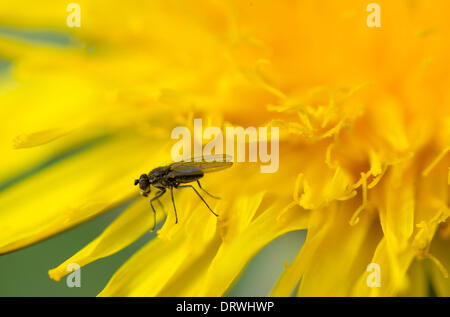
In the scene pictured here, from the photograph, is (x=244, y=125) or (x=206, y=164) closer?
(x=206, y=164)

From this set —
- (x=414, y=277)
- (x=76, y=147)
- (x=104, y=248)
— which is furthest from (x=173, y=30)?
(x=414, y=277)

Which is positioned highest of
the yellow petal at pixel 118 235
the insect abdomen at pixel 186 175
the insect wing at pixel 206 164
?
the insect wing at pixel 206 164

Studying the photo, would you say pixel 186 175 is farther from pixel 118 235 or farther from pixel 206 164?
pixel 118 235

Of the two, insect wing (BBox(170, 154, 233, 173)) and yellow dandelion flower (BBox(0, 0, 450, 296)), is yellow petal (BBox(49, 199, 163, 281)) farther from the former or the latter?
insect wing (BBox(170, 154, 233, 173))

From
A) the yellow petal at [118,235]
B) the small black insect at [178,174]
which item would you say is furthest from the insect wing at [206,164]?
the yellow petal at [118,235]

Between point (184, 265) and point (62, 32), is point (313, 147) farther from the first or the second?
point (62, 32)

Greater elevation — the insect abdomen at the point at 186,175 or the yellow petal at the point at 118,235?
the insect abdomen at the point at 186,175

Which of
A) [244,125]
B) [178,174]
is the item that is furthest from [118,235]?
[244,125]

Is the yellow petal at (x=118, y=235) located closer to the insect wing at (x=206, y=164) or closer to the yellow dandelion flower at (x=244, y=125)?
the yellow dandelion flower at (x=244, y=125)
